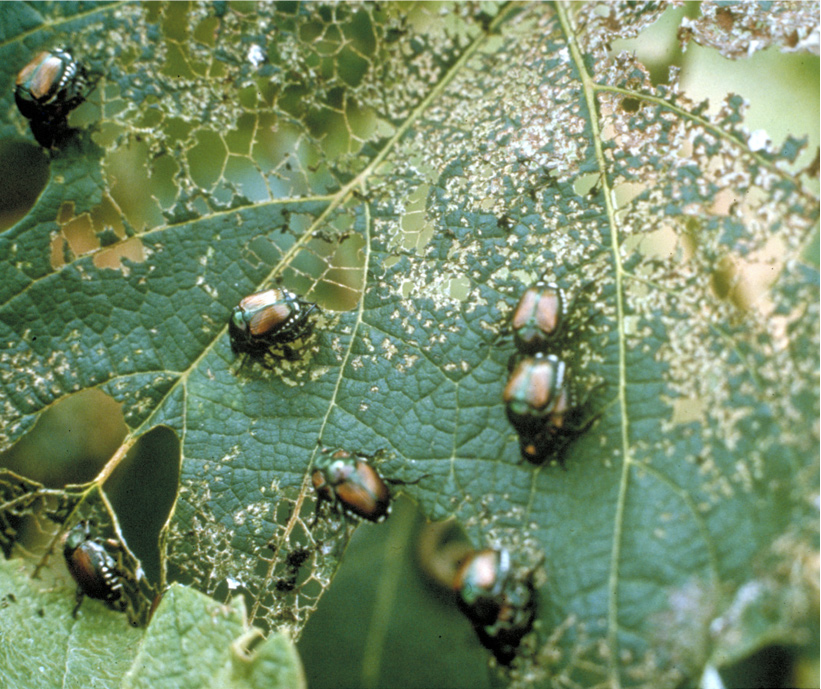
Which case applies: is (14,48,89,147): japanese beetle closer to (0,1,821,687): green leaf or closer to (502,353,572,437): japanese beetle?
(0,1,821,687): green leaf

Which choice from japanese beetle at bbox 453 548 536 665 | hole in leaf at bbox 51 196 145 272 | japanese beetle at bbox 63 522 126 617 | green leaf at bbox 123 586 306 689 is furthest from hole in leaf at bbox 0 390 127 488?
japanese beetle at bbox 453 548 536 665

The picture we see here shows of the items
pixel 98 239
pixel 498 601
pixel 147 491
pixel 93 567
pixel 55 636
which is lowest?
pixel 55 636

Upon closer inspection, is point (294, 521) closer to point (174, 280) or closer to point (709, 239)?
point (174, 280)

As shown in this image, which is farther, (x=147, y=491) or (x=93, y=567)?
(x=147, y=491)

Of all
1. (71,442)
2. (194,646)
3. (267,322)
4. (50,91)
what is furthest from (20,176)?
(194,646)

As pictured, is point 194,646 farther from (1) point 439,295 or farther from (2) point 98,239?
(2) point 98,239

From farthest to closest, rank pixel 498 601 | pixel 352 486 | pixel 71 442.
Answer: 1. pixel 71 442
2. pixel 352 486
3. pixel 498 601

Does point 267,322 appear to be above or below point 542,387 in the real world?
below

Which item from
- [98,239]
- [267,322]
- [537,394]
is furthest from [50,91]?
[537,394]

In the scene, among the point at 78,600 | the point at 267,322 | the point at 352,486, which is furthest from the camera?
the point at 78,600
